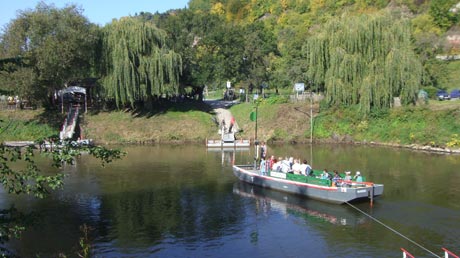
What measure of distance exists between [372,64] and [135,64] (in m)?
26.9

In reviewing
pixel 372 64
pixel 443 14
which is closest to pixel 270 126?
pixel 372 64

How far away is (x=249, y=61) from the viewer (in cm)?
7438

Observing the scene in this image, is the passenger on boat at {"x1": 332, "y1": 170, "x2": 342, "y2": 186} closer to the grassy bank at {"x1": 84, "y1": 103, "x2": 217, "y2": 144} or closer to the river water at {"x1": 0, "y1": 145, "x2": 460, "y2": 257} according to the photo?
the river water at {"x1": 0, "y1": 145, "x2": 460, "y2": 257}

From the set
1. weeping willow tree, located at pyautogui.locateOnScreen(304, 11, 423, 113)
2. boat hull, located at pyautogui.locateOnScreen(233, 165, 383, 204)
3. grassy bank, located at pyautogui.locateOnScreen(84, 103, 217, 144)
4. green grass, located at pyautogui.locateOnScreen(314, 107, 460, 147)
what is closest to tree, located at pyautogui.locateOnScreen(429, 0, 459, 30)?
weeping willow tree, located at pyautogui.locateOnScreen(304, 11, 423, 113)

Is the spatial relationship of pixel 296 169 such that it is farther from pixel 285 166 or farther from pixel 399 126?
pixel 399 126

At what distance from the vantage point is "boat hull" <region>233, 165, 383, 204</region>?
27.6 metres

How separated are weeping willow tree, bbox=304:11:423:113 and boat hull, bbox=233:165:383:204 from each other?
962 inches

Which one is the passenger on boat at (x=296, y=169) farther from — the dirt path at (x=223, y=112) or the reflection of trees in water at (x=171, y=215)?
the dirt path at (x=223, y=112)

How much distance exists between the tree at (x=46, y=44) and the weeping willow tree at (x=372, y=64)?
27291 mm

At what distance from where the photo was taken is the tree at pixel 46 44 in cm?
5353

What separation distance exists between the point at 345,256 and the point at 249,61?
56.1 metres

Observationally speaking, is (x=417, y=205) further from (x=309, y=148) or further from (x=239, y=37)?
(x=239, y=37)

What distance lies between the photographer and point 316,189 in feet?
95.4

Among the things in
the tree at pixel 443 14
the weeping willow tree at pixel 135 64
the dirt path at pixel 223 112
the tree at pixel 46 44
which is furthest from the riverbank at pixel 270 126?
the tree at pixel 443 14
